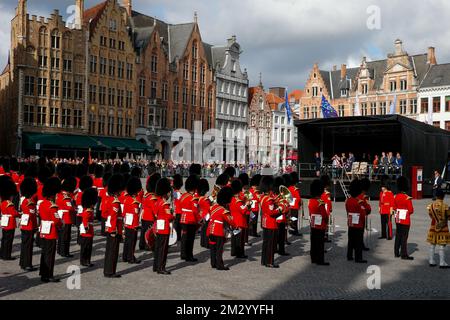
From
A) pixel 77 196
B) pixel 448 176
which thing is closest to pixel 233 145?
pixel 448 176

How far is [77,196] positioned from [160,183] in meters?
3.81

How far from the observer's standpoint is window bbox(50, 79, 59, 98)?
47.3 metres

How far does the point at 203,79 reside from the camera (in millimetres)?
64688

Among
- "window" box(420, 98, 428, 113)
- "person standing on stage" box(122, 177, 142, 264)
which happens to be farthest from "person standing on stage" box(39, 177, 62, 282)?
"window" box(420, 98, 428, 113)

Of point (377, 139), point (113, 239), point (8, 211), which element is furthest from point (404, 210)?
point (377, 139)

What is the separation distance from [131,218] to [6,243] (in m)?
2.95

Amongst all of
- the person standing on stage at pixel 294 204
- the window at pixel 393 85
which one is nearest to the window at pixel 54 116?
the person standing on stage at pixel 294 204

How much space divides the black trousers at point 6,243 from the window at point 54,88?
38.1m

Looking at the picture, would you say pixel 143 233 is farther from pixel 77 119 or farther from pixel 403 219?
pixel 77 119

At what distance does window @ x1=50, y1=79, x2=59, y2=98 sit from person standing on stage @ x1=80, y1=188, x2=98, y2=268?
39140 millimetres

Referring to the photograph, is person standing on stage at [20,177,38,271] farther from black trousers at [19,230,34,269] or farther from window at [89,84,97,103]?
window at [89,84,97,103]

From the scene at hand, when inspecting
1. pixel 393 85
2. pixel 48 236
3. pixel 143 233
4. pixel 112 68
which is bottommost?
pixel 143 233

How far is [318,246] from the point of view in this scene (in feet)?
38.8
